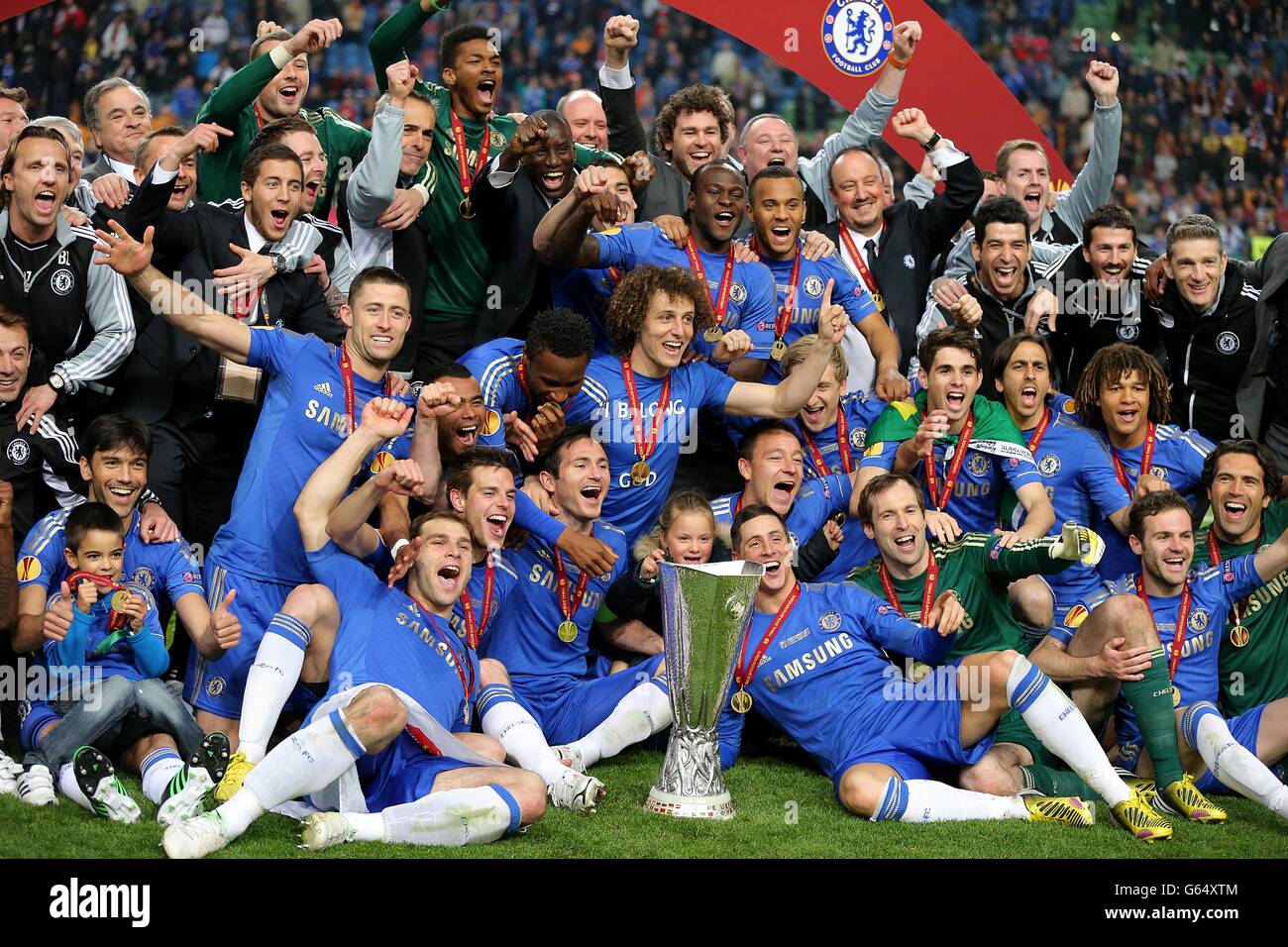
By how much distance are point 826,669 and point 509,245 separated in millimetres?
2218

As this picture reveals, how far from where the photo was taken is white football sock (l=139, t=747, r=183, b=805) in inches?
180

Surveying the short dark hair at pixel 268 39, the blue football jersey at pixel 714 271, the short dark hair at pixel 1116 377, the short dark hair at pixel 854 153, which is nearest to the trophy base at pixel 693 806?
the blue football jersey at pixel 714 271

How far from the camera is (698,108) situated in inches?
271

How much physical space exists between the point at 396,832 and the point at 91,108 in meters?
4.00

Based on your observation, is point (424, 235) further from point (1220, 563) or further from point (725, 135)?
point (1220, 563)

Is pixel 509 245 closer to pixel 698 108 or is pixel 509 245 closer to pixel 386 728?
pixel 698 108

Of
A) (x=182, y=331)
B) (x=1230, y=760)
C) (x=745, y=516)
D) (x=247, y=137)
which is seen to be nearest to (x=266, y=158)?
(x=182, y=331)

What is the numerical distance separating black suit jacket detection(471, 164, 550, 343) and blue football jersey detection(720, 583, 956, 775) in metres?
1.77

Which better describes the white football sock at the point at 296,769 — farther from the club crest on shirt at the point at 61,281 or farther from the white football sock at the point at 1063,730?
the club crest on shirt at the point at 61,281

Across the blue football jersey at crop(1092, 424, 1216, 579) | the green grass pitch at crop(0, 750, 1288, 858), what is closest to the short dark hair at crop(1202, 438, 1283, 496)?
the blue football jersey at crop(1092, 424, 1216, 579)

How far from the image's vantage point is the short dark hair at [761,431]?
229 inches

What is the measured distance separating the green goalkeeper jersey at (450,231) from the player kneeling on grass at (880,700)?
5.60 ft

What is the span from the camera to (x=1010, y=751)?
5070 mm

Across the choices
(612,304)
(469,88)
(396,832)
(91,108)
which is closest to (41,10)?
(91,108)
